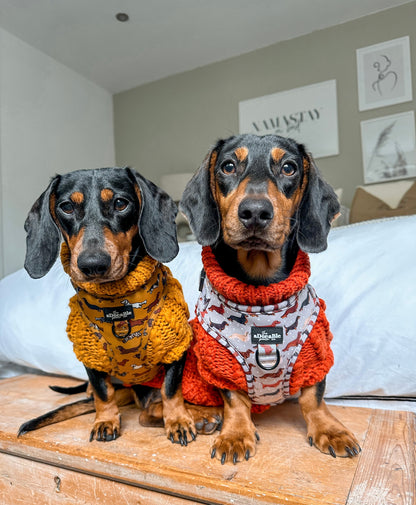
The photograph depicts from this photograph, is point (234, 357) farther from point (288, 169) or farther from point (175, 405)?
point (288, 169)

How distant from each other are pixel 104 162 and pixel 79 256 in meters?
4.54

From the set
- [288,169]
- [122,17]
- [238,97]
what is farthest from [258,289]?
[238,97]

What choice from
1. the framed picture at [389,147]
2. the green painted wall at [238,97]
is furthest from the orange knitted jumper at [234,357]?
the green painted wall at [238,97]

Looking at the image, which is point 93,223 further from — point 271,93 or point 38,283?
point 271,93

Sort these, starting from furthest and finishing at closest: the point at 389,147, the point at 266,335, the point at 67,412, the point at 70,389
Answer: the point at 389,147 → the point at 70,389 → the point at 67,412 → the point at 266,335

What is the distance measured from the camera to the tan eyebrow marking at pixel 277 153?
1032 millimetres

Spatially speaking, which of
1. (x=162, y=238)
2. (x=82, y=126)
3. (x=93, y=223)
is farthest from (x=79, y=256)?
(x=82, y=126)

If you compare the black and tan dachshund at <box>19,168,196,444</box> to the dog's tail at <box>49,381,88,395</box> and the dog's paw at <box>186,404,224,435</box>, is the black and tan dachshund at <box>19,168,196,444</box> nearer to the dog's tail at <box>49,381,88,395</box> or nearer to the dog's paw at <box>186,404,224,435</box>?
the dog's paw at <box>186,404,224,435</box>

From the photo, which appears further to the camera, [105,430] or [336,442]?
[105,430]

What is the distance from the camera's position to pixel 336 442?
0.95 m

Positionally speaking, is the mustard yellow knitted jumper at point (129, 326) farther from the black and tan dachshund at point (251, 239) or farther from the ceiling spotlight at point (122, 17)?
→ the ceiling spotlight at point (122, 17)

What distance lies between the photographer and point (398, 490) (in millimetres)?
796

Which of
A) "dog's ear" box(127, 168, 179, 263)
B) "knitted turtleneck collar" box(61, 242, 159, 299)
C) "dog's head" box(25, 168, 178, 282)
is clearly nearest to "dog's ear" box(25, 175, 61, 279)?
"dog's head" box(25, 168, 178, 282)

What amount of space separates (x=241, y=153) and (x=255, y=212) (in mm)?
228
